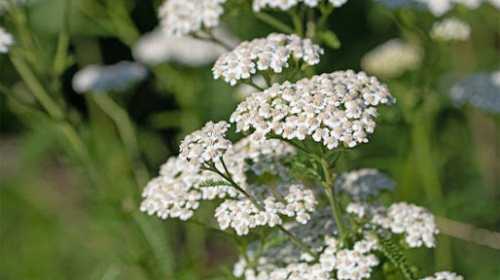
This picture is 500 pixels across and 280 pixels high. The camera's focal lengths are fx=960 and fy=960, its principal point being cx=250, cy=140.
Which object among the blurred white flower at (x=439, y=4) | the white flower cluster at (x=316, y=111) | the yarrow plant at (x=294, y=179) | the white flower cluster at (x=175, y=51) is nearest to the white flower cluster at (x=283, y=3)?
the yarrow plant at (x=294, y=179)

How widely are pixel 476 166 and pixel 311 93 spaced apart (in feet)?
10.1

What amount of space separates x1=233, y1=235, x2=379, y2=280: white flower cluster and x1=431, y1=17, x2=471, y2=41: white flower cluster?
181cm

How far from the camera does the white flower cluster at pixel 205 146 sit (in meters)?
2.86

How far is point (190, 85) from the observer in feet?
17.9

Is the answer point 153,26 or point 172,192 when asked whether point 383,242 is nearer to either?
point 172,192

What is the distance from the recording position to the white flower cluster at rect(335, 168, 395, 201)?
138 inches

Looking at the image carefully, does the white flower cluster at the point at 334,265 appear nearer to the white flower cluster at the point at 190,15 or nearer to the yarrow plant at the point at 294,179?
the yarrow plant at the point at 294,179

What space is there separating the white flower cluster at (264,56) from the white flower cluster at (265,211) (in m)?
0.40

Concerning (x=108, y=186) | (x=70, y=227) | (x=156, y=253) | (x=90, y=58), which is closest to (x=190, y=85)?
(x=108, y=186)

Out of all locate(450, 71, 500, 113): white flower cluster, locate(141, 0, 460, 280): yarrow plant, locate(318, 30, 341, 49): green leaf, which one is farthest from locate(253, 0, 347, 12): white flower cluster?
locate(450, 71, 500, 113): white flower cluster

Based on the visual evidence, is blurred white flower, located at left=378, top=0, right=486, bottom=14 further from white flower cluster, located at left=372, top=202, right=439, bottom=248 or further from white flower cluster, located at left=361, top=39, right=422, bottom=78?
white flower cluster, located at left=372, top=202, right=439, bottom=248

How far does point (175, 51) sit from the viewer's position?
5824 millimetres


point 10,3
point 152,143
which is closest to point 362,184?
point 10,3

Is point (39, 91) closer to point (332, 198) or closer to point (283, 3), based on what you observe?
point (283, 3)
